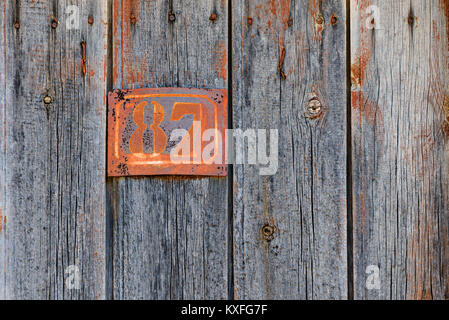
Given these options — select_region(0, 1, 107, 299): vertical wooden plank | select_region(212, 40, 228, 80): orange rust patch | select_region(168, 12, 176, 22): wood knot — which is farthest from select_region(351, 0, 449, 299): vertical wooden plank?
select_region(0, 1, 107, 299): vertical wooden plank

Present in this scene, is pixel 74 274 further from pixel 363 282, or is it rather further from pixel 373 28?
pixel 373 28

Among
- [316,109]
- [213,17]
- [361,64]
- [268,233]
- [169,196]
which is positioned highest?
[213,17]

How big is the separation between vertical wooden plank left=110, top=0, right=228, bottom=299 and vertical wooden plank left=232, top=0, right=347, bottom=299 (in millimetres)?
55

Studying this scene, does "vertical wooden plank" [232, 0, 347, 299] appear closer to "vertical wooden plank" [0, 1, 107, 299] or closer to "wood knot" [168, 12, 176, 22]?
"wood knot" [168, 12, 176, 22]

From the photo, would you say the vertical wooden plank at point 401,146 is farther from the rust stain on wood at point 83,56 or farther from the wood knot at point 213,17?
the rust stain on wood at point 83,56

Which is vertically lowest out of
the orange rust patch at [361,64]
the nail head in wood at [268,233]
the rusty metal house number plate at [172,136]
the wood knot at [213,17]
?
the nail head in wood at [268,233]

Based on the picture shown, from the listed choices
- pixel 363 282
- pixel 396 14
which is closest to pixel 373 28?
pixel 396 14

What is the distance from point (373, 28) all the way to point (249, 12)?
342mm

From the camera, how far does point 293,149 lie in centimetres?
120

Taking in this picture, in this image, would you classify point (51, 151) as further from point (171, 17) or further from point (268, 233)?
point (268, 233)

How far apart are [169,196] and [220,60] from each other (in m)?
0.39

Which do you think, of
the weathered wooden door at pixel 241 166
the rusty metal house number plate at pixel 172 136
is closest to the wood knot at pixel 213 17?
the weathered wooden door at pixel 241 166

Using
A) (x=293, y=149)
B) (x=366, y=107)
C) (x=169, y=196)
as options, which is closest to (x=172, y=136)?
(x=169, y=196)

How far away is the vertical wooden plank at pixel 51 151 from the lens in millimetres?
1187
